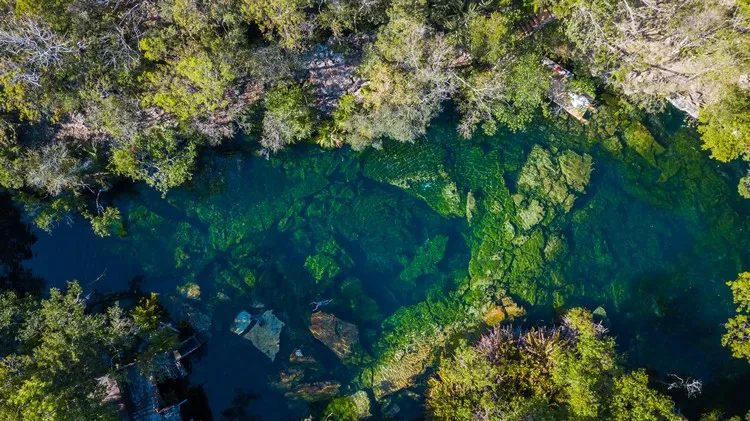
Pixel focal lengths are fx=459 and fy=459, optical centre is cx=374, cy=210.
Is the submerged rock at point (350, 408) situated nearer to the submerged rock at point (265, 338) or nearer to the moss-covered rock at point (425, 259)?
the submerged rock at point (265, 338)

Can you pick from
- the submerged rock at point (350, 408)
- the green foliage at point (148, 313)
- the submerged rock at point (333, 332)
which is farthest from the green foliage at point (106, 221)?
the submerged rock at point (350, 408)

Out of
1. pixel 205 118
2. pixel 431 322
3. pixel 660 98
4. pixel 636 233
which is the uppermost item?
pixel 205 118

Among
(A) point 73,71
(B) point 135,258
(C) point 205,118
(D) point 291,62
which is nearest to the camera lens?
(A) point 73,71

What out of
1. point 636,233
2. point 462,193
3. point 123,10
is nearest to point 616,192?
point 636,233

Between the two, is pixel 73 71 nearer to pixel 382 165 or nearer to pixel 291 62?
pixel 291 62

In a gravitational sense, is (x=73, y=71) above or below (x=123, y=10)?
below

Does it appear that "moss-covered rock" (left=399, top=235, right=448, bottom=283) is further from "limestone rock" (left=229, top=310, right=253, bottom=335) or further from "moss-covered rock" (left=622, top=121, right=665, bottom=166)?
"moss-covered rock" (left=622, top=121, right=665, bottom=166)
